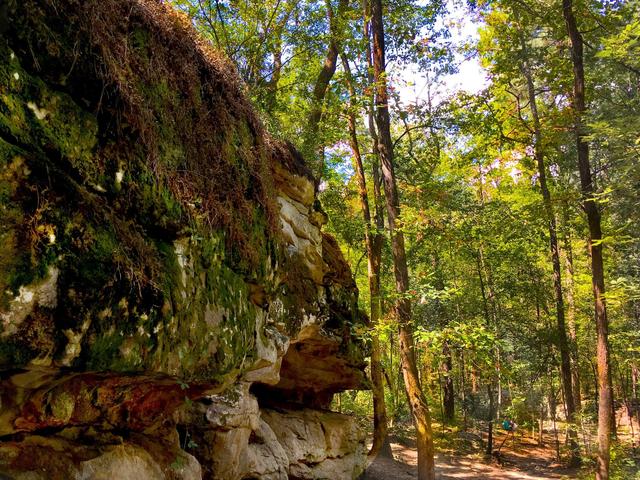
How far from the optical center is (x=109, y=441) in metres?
3.73

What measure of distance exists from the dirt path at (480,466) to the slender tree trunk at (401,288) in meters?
3.26

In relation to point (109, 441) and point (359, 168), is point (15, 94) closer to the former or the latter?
point (109, 441)

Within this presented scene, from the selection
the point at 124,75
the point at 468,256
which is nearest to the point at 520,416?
the point at 468,256

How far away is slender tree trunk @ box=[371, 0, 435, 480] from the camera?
867 cm

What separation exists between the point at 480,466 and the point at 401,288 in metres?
10.5

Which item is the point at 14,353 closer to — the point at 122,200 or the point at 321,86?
the point at 122,200

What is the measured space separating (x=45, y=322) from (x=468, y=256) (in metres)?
17.4

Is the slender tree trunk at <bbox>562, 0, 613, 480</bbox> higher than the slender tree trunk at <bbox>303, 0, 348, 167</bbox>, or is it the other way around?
the slender tree trunk at <bbox>303, 0, 348, 167</bbox>

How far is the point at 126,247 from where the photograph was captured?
315 cm

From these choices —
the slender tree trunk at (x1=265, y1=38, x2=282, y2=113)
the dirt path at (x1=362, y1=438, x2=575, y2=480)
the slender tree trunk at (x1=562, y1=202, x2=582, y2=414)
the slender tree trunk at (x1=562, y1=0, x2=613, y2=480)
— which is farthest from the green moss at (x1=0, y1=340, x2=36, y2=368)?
the slender tree trunk at (x1=562, y1=202, x2=582, y2=414)

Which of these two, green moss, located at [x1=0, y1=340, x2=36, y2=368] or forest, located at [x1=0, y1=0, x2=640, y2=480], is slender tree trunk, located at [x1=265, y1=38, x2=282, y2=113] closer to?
forest, located at [x1=0, y1=0, x2=640, y2=480]

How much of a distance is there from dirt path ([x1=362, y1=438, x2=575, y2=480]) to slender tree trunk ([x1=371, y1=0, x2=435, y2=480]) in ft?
10.7

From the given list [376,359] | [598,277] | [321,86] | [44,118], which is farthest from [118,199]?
[321,86]

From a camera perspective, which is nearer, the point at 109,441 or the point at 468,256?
the point at 109,441
